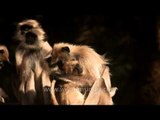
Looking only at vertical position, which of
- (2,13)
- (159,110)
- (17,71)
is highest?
(2,13)

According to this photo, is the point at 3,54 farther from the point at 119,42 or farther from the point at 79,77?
the point at 119,42

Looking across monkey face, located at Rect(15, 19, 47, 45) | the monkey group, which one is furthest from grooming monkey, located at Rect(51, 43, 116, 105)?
monkey face, located at Rect(15, 19, 47, 45)

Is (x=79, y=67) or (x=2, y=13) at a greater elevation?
(x=2, y=13)

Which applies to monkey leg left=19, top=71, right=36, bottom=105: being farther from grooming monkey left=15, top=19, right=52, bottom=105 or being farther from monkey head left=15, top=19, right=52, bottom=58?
monkey head left=15, top=19, right=52, bottom=58

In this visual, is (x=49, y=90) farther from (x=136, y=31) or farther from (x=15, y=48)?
(x=136, y=31)

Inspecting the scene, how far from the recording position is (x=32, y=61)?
297 centimetres

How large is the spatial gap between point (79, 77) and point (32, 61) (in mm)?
262

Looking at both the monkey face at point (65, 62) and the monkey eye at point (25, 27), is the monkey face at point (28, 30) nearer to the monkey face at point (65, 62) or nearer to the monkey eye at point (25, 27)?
the monkey eye at point (25, 27)

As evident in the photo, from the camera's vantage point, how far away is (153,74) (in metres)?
2.94

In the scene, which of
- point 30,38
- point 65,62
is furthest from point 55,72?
point 30,38

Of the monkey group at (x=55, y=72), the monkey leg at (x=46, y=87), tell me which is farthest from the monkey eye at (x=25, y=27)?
the monkey leg at (x=46, y=87)

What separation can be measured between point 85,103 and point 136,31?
1.52 ft

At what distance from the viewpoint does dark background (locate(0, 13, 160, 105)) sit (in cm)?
292

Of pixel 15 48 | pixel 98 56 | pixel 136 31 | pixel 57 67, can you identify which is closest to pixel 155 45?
pixel 136 31
